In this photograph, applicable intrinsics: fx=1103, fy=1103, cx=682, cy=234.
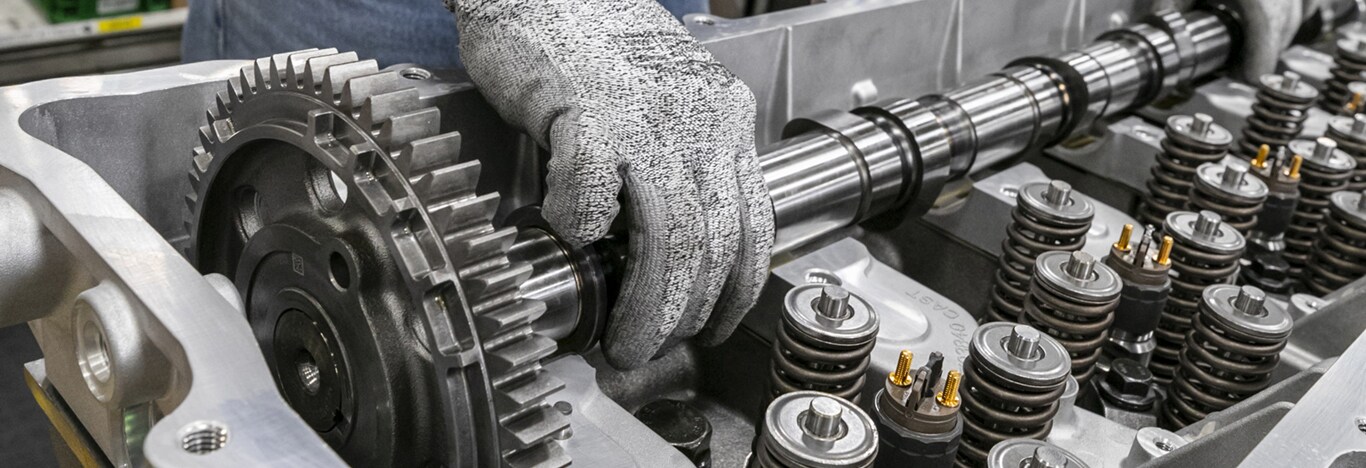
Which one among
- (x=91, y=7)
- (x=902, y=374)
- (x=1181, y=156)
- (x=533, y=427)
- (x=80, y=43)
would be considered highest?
(x=533, y=427)

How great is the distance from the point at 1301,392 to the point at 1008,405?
0.40 m

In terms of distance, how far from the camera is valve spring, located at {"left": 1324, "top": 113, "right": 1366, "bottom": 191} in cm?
237

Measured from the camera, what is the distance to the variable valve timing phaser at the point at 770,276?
3.52 ft

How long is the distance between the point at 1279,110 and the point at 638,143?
5.75 ft

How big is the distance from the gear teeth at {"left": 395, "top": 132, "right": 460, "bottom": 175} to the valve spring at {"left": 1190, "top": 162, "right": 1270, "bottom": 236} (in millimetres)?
1517

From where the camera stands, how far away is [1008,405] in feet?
4.72

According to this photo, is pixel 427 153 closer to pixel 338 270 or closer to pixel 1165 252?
pixel 338 270

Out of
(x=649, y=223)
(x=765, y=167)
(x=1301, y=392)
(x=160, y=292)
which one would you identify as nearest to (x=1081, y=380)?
(x=1301, y=392)

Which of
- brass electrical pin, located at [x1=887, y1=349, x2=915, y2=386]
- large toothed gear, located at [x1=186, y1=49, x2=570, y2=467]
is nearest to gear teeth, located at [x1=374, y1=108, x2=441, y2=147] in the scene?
large toothed gear, located at [x1=186, y1=49, x2=570, y2=467]

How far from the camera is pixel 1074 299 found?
5.30ft

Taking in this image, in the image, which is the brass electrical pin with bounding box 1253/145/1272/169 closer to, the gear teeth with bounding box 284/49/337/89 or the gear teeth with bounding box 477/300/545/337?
the gear teeth with bounding box 477/300/545/337

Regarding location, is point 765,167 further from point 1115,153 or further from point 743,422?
point 1115,153

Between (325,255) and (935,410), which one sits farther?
(935,410)

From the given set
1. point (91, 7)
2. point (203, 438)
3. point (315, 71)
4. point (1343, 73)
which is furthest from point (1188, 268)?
point (91, 7)
